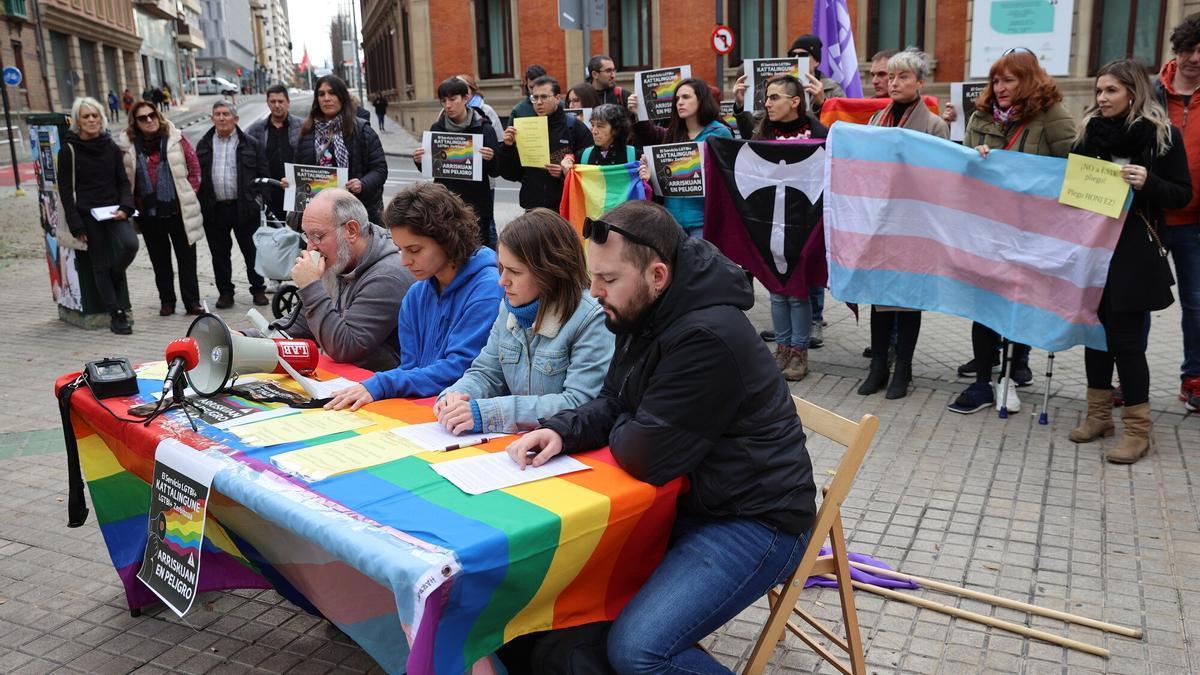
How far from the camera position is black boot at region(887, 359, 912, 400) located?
247 inches

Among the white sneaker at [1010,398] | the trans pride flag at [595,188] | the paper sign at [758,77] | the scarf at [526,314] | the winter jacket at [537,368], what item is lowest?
the white sneaker at [1010,398]

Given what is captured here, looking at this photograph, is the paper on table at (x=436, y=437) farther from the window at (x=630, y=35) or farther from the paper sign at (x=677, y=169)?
the window at (x=630, y=35)

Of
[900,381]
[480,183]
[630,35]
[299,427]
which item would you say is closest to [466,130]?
[480,183]

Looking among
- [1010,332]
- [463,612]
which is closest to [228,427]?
[463,612]

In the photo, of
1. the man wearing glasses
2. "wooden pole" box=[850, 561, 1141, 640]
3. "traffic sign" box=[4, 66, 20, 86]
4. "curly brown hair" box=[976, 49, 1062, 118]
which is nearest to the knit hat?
the man wearing glasses

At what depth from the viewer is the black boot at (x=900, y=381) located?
627 centimetres

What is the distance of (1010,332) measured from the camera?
5.64m

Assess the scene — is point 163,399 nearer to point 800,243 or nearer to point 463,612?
point 463,612

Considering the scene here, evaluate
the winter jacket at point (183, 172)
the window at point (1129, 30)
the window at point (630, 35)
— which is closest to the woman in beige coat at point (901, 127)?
the winter jacket at point (183, 172)

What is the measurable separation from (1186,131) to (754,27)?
2342 cm

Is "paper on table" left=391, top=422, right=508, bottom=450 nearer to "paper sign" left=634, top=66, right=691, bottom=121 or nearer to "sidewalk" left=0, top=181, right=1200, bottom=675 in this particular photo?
"sidewalk" left=0, top=181, right=1200, bottom=675

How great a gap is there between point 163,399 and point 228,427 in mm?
317

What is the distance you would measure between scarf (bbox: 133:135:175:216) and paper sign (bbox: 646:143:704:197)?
4436 millimetres

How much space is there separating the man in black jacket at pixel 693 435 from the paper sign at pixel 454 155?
18.8ft
